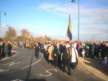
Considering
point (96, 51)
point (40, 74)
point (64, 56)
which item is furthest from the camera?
point (96, 51)

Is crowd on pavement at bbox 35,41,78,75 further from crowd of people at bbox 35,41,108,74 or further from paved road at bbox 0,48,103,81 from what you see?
paved road at bbox 0,48,103,81

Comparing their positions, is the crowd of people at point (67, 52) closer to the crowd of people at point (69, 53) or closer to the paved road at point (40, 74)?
the crowd of people at point (69, 53)

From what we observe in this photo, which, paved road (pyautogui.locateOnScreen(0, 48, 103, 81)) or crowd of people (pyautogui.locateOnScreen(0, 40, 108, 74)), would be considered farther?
crowd of people (pyautogui.locateOnScreen(0, 40, 108, 74))

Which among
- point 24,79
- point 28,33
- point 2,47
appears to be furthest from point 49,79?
point 28,33

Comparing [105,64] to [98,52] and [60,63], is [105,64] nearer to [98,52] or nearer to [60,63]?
[60,63]

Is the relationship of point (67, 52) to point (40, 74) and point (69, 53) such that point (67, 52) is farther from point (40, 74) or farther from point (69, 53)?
point (40, 74)

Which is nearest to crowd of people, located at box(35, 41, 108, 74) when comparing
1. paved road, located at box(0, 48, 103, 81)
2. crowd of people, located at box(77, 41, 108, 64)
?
crowd of people, located at box(77, 41, 108, 64)

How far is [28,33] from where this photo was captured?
166m

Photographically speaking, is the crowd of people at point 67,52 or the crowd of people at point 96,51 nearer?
the crowd of people at point 67,52

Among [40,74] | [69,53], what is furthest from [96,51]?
[40,74]

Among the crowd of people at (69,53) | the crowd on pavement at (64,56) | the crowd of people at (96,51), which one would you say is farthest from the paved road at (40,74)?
the crowd of people at (96,51)

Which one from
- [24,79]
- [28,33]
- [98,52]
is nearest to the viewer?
[24,79]

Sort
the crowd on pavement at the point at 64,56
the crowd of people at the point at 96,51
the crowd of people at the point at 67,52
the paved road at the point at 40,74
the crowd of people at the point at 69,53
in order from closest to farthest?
the paved road at the point at 40,74 < the crowd on pavement at the point at 64,56 < the crowd of people at the point at 69,53 < the crowd of people at the point at 67,52 < the crowd of people at the point at 96,51

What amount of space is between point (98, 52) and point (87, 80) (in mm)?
17033
